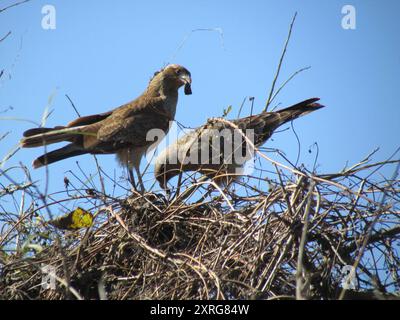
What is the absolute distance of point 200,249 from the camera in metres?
4.28

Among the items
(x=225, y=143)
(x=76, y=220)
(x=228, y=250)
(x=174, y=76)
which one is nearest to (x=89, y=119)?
(x=174, y=76)

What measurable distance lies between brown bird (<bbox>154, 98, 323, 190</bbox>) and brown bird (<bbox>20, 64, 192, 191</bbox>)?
293 millimetres

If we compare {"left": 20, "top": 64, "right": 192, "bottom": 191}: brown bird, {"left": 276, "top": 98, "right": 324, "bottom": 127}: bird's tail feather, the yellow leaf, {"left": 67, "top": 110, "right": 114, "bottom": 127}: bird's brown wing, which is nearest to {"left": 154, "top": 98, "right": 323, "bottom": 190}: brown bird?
{"left": 276, "top": 98, "right": 324, "bottom": 127}: bird's tail feather

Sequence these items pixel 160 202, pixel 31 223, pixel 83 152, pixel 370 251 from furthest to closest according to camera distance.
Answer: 1. pixel 83 152
2. pixel 160 202
3. pixel 31 223
4. pixel 370 251

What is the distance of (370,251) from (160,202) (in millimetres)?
1978

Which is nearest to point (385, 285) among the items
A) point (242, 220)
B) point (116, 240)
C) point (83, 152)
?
point (242, 220)

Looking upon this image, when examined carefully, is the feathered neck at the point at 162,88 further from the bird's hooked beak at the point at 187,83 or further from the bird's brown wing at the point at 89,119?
the bird's brown wing at the point at 89,119

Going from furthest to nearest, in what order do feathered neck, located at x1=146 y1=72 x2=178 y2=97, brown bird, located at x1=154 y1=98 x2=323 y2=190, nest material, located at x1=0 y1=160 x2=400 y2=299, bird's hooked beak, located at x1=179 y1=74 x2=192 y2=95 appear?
feathered neck, located at x1=146 y1=72 x2=178 y2=97, bird's hooked beak, located at x1=179 y1=74 x2=192 y2=95, brown bird, located at x1=154 y1=98 x2=323 y2=190, nest material, located at x1=0 y1=160 x2=400 y2=299

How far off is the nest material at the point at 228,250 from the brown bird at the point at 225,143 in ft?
5.93

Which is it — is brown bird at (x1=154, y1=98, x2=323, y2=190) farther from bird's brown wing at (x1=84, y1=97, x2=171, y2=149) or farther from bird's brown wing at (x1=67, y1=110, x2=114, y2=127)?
bird's brown wing at (x1=67, y1=110, x2=114, y2=127)

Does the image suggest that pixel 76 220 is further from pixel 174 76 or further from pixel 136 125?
pixel 174 76

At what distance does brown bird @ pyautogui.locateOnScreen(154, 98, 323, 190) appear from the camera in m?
6.47
